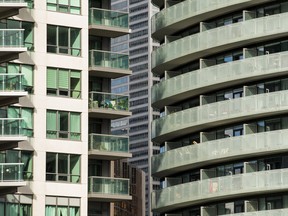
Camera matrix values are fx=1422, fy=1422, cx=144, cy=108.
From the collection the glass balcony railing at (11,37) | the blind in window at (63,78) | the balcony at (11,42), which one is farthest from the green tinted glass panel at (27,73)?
the glass balcony railing at (11,37)

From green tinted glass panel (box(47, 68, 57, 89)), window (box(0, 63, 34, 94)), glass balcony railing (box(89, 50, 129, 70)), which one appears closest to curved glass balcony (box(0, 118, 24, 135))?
window (box(0, 63, 34, 94))

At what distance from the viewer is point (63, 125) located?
104812 millimetres

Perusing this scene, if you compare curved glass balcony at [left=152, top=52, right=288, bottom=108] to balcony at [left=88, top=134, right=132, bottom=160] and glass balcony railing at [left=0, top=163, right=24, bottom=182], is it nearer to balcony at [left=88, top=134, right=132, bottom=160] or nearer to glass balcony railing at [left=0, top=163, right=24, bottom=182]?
balcony at [left=88, top=134, right=132, bottom=160]

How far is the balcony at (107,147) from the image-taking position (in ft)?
353

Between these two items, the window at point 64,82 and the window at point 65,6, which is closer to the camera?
the window at point 64,82

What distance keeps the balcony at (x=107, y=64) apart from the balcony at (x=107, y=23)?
1853 millimetres

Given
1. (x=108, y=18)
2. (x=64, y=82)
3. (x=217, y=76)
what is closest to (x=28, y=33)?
(x=64, y=82)

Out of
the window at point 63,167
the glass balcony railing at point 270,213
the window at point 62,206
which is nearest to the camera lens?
the window at point 62,206

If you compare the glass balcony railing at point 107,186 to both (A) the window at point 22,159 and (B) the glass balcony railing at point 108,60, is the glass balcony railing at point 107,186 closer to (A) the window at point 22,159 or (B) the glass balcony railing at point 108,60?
(A) the window at point 22,159

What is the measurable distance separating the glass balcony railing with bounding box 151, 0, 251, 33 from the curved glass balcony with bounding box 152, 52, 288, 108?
199 inches

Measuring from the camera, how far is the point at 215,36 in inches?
4592

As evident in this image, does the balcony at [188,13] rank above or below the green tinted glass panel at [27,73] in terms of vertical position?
above

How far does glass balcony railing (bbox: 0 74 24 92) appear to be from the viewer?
98438mm

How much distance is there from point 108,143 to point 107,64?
635 centimetres
